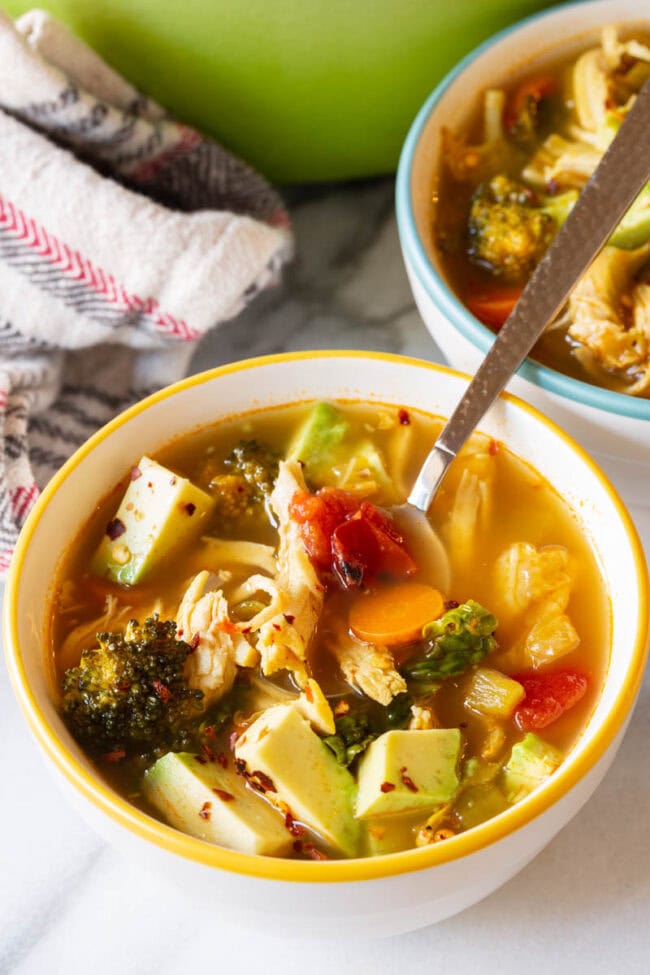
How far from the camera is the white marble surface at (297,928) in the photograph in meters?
1.71

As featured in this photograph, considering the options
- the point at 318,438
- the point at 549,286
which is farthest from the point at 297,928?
the point at 549,286

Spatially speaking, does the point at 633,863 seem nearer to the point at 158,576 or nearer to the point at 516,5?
the point at 158,576

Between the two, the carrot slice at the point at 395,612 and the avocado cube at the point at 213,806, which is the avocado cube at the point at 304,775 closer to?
the avocado cube at the point at 213,806

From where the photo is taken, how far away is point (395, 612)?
179cm

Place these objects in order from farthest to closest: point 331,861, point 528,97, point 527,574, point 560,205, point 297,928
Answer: point 528,97 < point 560,205 < point 527,574 < point 297,928 < point 331,861

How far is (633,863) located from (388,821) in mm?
493

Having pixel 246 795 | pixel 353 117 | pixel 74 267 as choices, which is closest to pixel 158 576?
pixel 246 795

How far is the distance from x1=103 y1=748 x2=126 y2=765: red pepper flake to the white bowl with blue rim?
0.91m

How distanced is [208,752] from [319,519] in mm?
418

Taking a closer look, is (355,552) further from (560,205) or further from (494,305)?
(560,205)

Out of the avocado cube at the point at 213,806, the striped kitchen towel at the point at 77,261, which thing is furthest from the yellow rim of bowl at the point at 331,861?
the striped kitchen towel at the point at 77,261

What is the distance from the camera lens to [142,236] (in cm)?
227

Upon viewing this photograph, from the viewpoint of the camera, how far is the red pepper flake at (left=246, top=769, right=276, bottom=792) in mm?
1540

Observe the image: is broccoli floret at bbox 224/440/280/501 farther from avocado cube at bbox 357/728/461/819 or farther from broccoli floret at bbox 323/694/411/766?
avocado cube at bbox 357/728/461/819
